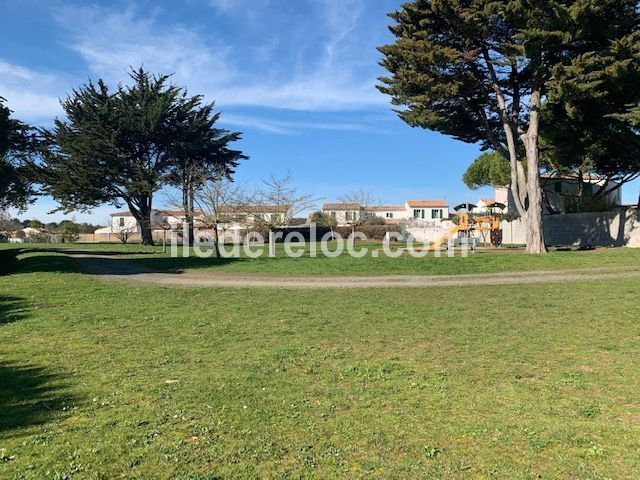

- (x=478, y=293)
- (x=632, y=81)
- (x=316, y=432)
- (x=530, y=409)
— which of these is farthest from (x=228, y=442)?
(x=632, y=81)

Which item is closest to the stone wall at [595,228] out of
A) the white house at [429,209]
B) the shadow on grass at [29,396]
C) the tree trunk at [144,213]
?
the shadow on grass at [29,396]

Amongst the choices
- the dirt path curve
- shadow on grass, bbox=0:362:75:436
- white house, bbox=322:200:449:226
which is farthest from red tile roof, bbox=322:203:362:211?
shadow on grass, bbox=0:362:75:436

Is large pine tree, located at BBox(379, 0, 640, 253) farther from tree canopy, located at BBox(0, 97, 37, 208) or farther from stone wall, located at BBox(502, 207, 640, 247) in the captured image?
tree canopy, located at BBox(0, 97, 37, 208)

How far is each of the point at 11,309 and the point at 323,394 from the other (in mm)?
8442

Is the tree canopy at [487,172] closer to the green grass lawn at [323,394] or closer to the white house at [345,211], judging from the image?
the white house at [345,211]

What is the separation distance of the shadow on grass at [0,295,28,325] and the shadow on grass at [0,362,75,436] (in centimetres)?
378

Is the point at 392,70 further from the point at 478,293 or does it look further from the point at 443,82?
the point at 478,293

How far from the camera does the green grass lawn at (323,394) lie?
11.1ft

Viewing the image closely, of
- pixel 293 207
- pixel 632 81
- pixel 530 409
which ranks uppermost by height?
pixel 632 81

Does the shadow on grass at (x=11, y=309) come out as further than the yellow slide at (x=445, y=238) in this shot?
No

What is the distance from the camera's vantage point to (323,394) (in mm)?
4805

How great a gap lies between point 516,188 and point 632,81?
7.05 metres

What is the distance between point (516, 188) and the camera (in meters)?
26.8

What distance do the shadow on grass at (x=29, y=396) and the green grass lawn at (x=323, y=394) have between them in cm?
2
